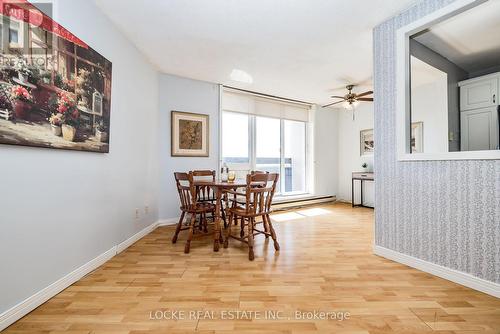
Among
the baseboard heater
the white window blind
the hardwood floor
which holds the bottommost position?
the hardwood floor

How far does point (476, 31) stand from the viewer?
2527 mm

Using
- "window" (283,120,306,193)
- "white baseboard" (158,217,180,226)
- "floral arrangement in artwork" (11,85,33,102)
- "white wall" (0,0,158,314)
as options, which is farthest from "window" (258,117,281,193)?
"floral arrangement in artwork" (11,85,33,102)

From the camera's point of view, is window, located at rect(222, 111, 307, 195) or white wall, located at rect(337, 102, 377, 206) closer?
window, located at rect(222, 111, 307, 195)

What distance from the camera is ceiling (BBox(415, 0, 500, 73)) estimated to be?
2.23 meters

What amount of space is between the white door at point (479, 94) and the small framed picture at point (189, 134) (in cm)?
420

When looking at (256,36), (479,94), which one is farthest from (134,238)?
(479,94)

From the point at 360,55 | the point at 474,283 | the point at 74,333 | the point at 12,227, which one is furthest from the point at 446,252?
the point at 12,227

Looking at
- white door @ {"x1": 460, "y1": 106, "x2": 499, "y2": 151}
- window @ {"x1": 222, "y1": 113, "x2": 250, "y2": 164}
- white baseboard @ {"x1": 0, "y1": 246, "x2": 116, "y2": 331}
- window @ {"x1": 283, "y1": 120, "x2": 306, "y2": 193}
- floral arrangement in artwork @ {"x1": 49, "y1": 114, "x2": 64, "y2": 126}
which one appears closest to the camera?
white baseboard @ {"x1": 0, "y1": 246, "x2": 116, "y2": 331}

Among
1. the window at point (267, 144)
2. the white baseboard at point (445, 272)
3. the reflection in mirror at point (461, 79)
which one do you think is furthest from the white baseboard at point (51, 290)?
the reflection in mirror at point (461, 79)

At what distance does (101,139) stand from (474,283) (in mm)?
3473

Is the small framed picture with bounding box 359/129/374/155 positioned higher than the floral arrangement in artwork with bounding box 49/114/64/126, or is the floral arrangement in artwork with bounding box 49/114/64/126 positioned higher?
the small framed picture with bounding box 359/129/374/155

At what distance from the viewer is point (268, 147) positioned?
5.05 meters

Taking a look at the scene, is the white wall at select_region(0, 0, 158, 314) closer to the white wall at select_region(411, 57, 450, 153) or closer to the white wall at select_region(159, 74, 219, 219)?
the white wall at select_region(159, 74, 219, 219)

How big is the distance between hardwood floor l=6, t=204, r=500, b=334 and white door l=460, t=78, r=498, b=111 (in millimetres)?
2935
